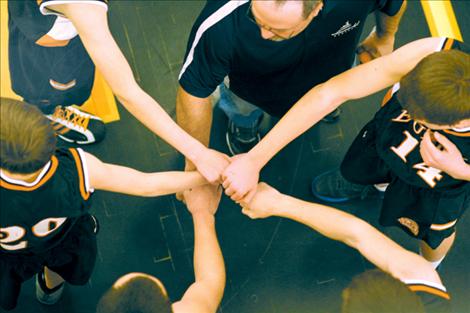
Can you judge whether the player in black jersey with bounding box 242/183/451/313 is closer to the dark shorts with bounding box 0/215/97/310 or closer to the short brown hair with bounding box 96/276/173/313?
the short brown hair with bounding box 96/276/173/313

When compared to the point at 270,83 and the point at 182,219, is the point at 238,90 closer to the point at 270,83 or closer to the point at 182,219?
the point at 270,83

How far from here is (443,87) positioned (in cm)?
211

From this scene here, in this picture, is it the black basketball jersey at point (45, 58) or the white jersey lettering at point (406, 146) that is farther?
the black basketball jersey at point (45, 58)

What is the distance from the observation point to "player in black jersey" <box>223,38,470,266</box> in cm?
213

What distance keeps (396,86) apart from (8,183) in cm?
159

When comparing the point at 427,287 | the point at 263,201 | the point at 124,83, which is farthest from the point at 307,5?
the point at 427,287

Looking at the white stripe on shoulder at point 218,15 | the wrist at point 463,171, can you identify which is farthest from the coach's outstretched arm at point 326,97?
the white stripe on shoulder at point 218,15

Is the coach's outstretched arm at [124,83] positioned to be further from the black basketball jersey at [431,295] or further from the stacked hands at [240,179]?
the black basketball jersey at [431,295]

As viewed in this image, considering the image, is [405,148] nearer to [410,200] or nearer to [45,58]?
[410,200]

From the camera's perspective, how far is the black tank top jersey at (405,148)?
8.14 feet

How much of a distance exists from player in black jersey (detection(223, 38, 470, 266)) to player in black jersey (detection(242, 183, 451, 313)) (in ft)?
0.63

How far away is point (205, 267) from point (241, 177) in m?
0.43

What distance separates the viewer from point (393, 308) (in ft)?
6.17

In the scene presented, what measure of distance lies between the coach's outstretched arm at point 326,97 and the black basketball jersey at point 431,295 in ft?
2.67
